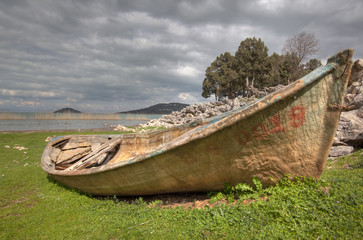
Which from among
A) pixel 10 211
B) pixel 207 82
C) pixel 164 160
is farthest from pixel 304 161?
pixel 207 82

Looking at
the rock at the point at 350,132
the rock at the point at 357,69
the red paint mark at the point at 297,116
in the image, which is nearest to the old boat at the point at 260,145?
the red paint mark at the point at 297,116

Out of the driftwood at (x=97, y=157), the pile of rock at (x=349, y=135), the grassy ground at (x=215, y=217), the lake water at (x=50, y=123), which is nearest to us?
the grassy ground at (x=215, y=217)

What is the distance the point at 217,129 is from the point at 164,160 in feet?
3.55

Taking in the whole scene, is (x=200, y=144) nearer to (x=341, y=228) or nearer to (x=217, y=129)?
(x=217, y=129)

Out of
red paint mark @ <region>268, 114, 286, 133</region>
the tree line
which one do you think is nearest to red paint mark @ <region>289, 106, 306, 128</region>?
red paint mark @ <region>268, 114, 286, 133</region>

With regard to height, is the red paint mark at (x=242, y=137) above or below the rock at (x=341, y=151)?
above

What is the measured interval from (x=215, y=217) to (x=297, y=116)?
191cm

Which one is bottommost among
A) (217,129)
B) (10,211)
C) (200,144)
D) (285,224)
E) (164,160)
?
(10,211)

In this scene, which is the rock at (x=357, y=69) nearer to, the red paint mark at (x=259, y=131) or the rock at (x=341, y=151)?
the red paint mark at (x=259, y=131)

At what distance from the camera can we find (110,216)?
11.7 feet

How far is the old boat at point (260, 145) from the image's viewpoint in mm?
2656

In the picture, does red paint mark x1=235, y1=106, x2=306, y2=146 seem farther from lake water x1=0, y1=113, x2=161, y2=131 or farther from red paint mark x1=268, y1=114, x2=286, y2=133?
lake water x1=0, y1=113, x2=161, y2=131

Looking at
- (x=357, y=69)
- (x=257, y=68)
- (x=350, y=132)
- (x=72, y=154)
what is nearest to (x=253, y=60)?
(x=257, y=68)

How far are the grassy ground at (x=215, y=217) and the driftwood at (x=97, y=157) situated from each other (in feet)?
4.42
